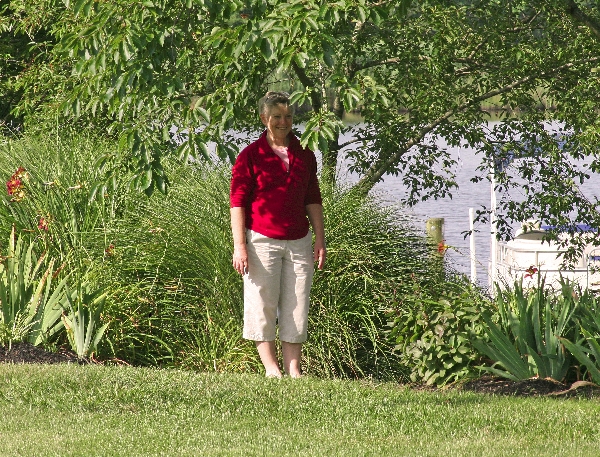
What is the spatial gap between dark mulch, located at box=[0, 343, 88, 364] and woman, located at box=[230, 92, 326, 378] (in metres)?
1.51

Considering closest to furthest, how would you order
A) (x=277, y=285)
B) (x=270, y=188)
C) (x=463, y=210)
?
1. (x=270, y=188)
2. (x=277, y=285)
3. (x=463, y=210)

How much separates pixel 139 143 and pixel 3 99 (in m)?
7.85

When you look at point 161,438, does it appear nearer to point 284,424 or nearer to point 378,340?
point 284,424

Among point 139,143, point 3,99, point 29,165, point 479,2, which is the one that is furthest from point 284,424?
point 3,99

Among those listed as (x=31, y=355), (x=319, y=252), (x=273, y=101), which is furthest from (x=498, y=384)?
(x=31, y=355)

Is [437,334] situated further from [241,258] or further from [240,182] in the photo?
[240,182]

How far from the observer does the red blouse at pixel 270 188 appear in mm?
6012

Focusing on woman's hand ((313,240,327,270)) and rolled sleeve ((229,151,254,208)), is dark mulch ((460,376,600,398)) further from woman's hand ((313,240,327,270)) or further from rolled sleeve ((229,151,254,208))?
rolled sleeve ((229,151,254,208))

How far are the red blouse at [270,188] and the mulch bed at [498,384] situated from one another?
151cm

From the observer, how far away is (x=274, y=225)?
6062 mm

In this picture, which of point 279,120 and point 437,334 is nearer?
point 279,120

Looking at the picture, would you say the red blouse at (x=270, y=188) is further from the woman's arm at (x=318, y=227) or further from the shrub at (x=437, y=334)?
the shrub at (x=437, y=334)

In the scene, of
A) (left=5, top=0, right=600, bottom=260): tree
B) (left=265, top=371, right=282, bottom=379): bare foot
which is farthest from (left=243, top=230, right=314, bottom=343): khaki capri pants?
(left=5, top=0, right=600, bottom=260): tree

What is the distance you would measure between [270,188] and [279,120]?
432 millimetres
